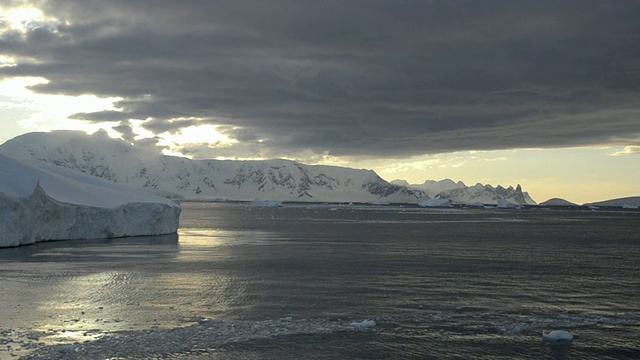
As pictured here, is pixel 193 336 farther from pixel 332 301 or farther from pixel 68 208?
pixel 68 208

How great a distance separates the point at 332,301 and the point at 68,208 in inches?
1325

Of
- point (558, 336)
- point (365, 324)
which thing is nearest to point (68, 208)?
point (365, 324)

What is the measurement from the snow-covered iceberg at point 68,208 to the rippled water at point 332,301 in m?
3.47

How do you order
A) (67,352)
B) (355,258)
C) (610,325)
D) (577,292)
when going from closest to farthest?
(67,352), (610,325), (577,292), (355,258)

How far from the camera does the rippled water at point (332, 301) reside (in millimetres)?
17250

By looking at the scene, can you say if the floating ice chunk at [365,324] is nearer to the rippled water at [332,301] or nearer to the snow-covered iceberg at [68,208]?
the rippled water at [332,301]

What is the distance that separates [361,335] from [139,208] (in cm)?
4383

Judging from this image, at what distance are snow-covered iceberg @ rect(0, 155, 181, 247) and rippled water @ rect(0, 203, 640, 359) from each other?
11.4 feet

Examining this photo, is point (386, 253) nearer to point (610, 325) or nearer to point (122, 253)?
point (122, 253)

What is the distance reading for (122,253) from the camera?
139ft

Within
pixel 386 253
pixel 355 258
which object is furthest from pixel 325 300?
pixel 386 253

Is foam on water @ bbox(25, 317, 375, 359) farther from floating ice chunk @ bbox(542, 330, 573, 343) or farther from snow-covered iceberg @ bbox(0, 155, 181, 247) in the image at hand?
snow-covered iceberg @ bbox(0, 155, 181, 247)

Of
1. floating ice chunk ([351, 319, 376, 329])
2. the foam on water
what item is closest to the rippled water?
the foam on water

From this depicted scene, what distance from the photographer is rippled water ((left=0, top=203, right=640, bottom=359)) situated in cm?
1725
